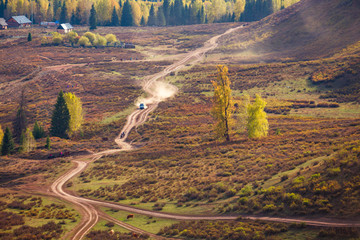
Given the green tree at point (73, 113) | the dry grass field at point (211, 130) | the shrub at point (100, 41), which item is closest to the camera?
the dry grass field at point (211, 130)

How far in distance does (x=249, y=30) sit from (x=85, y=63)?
8555 centimetres

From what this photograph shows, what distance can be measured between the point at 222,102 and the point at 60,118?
37.4m

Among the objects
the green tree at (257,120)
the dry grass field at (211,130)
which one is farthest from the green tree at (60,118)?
the green tree at (257,120)

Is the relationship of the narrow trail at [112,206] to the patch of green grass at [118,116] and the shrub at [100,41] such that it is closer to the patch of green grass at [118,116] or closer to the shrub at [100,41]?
the patch of green grass at [118,116]

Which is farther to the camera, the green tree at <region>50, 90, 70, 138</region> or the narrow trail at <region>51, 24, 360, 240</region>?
the green tree at <region>50, 90, 70, 138</region>

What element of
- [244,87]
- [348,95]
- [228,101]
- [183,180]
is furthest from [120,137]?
[348,95]

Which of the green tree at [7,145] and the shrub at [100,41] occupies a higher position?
the shrub at [100,41]

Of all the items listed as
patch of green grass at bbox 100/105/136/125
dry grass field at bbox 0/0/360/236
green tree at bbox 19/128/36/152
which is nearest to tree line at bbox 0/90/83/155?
dry grass field at bbox 0/0/360/236

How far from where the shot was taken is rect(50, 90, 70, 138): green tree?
73825 mm

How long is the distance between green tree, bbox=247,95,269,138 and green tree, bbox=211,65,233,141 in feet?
11.5

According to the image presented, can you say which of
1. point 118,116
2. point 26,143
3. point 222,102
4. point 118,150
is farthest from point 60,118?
point 222,102

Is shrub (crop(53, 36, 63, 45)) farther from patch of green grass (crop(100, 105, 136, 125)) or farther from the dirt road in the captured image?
patch of green grass (crop(100, 105, 136, 125))

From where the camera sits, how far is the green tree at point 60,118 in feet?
242

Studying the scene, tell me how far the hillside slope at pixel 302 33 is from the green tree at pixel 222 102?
256ft
